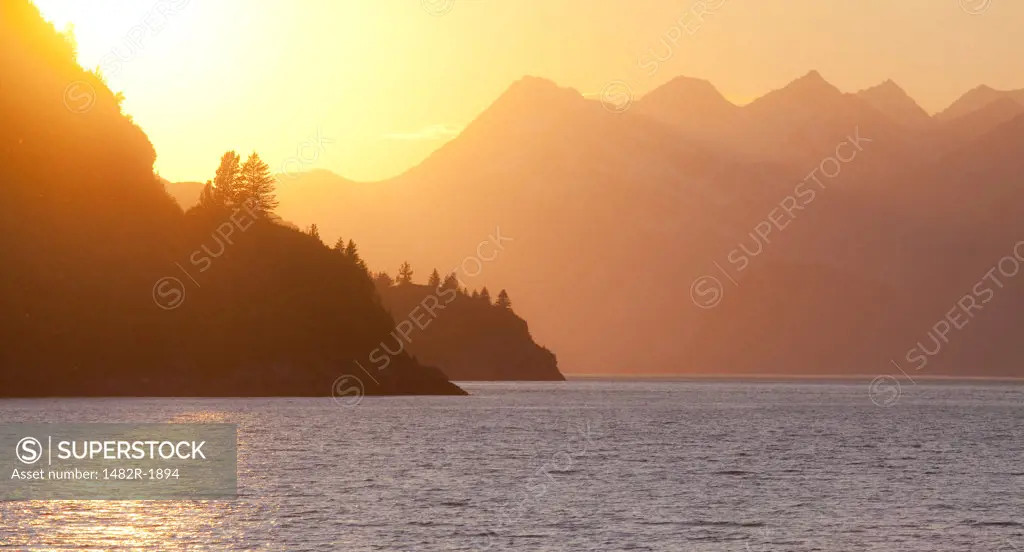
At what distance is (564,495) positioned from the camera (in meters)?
73.4

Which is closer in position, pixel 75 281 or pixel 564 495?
pixel 564 495

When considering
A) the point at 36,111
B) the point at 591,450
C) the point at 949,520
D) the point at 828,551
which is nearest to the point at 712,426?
the point at 591,450

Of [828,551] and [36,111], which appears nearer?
[828,551]

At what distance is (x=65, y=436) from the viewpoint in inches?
4117

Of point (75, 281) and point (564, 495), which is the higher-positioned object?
point (75, 281)

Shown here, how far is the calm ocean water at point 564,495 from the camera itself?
54781 mm

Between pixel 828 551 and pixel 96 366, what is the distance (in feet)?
502

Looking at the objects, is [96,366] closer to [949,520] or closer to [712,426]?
[712,426]

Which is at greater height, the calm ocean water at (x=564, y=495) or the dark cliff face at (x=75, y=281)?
the dark cliff face at (x=75, y=281)

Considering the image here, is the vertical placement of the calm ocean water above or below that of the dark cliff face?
below

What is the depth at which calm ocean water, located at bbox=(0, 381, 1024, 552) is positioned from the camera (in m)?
54.8

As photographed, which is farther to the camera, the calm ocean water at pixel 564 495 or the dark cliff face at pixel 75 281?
the dark cliff face at pixel 75 281

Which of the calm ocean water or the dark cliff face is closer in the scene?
the calm ocean water

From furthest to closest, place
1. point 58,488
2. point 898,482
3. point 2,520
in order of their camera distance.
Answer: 1. point 898,482
2. point 58,488
3. point 2,520
